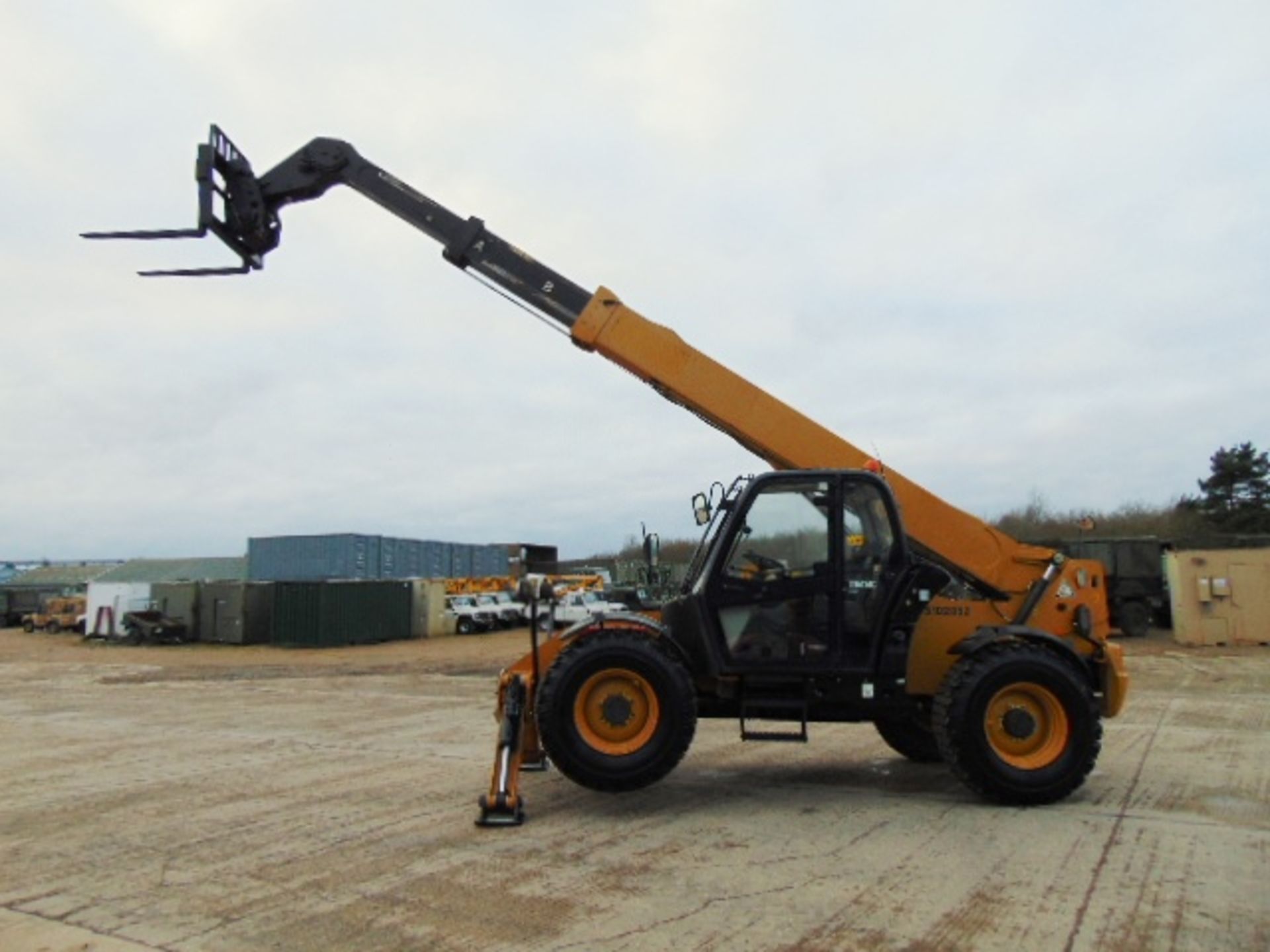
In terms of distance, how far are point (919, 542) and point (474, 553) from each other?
169ft

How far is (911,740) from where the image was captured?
8.86 m

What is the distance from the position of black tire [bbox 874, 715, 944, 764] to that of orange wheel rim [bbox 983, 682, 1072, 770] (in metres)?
1.55

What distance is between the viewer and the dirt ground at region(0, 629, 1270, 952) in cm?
465

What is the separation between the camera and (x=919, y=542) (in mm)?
8055

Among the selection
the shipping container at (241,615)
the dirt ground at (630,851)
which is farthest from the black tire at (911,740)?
the shipping container at (241,615)

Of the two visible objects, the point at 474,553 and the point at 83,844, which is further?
the point at 474,553

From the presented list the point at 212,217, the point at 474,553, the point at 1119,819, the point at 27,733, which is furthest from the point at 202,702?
the point at 474,553

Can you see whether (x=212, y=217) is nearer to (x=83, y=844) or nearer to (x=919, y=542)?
(x=83, y=844)

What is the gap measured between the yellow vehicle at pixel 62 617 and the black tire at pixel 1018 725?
141 feet

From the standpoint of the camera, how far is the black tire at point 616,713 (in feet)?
22.7

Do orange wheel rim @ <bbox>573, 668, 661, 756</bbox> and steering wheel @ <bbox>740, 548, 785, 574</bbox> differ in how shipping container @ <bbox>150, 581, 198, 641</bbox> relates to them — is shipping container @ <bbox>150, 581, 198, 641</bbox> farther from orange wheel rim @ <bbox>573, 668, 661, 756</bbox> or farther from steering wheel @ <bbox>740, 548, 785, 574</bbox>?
steering wheel @ <bbox>740, 548, 785, 574</bbox>

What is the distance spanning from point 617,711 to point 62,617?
44.7 metres

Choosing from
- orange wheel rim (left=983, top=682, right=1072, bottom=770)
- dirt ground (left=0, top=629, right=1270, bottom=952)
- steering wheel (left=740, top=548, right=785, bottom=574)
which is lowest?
dirt ground (left=0, top=629, right=1270, bottom=952)

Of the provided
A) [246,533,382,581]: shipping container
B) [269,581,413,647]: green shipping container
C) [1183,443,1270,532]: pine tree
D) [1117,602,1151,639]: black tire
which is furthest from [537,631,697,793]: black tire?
[1183,443,1270,532]: pine tree
